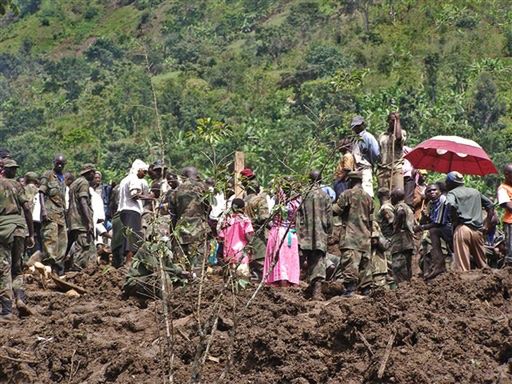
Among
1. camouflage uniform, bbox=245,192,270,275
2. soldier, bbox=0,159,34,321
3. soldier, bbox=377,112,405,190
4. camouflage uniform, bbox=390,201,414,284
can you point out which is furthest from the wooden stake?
soldier, bbox=377,112,405,190

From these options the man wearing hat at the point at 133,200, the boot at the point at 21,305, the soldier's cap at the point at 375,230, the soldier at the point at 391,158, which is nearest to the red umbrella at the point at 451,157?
the soldier at the point at 391,158

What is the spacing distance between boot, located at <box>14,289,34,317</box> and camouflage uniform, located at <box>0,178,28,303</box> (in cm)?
24

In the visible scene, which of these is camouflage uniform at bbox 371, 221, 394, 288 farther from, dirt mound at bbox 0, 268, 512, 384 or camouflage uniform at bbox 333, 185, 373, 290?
dirt mound at bbox 0, 268, 512, 384

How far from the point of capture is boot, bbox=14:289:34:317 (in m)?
10.1

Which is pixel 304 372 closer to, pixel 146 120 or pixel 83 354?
pixel 83 354

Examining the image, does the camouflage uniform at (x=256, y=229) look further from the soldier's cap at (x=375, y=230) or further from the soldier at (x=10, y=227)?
the soldier at (x=10, y=227)

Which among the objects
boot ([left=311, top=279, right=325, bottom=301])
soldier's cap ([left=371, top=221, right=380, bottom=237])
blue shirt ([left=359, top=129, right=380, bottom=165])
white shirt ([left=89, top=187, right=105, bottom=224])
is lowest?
boot ([left=311, top=279, right=325, bottom=301])

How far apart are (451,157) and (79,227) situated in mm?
3851

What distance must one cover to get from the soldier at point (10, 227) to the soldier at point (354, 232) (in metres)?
2.62

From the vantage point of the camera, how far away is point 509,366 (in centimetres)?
777

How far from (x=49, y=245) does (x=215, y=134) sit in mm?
5568

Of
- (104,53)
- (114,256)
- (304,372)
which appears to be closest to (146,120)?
(104,53)

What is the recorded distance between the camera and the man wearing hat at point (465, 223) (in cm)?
Answer: 991

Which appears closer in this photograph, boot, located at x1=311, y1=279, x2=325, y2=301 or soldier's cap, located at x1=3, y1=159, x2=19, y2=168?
soldier's cap, located at x1=3, y1=159, x2=19, y2=168
